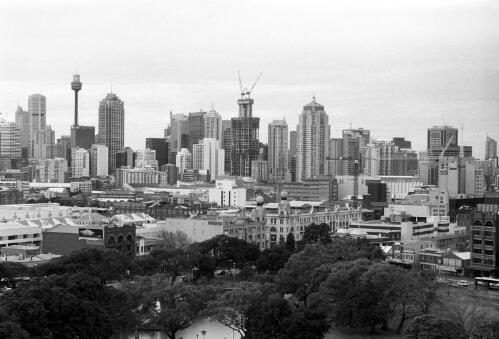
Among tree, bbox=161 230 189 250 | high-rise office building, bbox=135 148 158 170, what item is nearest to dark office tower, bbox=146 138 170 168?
high-rise office building, bbox=135 148 158 170

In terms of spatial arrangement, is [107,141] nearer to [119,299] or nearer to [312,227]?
[312,227]

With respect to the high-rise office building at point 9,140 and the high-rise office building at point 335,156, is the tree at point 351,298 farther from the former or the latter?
the high-rise office building at point 9,140

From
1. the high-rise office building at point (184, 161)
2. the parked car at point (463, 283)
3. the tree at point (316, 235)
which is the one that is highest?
the high-rise office building at point (184, 161)

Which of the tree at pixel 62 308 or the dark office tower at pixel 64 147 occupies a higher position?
the dark office tower at pixel 64 147

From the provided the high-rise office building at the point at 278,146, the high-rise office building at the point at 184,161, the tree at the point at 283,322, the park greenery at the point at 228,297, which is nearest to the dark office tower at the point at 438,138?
the high-rise office building at the point at 278,146

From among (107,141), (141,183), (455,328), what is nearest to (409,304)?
(455,328)

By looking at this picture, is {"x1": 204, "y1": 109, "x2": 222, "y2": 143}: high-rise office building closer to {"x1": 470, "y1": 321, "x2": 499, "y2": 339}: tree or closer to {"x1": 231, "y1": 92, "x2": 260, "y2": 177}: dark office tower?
{"x1": 231, "y1": 92, "x2": 260, "y2": 177}: dark office tower
